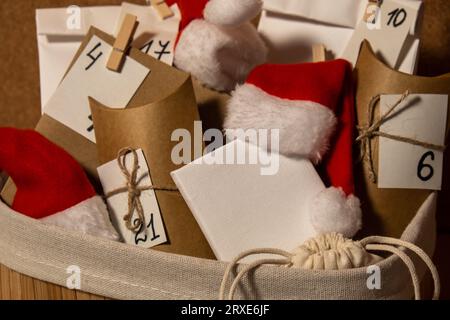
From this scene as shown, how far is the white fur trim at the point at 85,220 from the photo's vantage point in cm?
73

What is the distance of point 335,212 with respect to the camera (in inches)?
27.6

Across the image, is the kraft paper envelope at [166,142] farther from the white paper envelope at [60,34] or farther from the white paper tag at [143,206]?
the white paper envelope at [60,34]

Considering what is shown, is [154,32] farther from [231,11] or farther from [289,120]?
[289,120]

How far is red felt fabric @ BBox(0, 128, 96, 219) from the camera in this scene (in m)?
0.74

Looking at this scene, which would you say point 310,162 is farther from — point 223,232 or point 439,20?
point 439,20

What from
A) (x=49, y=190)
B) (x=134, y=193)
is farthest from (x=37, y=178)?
(x=134, y=193)

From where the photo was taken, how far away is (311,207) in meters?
0.73

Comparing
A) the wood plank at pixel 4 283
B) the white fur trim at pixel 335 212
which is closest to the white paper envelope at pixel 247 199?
the white fur trim at pixel 335 212

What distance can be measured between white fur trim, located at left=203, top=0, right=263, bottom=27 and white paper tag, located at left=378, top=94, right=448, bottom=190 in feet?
0.69

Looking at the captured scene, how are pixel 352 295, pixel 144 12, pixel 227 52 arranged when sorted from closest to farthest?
pixel 352 295
pixel 227 52
pixel 144 12

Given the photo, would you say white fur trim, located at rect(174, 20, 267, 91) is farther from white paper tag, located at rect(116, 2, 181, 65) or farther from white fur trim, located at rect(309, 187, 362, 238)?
white fur trim, located at rect(309, 187, 362, 238)

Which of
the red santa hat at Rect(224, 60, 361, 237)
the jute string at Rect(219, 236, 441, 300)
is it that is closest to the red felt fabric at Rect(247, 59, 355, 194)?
the red santa hat at Rect(224, 60, 361, 237)

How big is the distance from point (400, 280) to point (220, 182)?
24 cm
